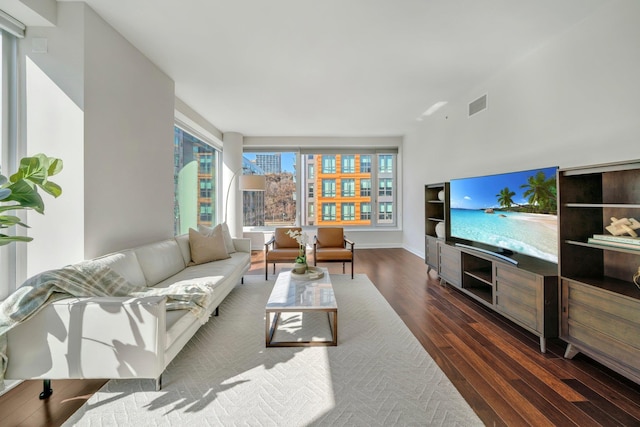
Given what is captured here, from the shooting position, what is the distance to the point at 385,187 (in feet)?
24.6

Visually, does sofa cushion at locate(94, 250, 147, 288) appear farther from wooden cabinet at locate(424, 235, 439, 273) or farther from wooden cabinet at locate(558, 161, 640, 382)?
wooden cabinet at locate(424, 235, 439, 273)

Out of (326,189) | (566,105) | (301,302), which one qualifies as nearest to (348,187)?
(326,189)

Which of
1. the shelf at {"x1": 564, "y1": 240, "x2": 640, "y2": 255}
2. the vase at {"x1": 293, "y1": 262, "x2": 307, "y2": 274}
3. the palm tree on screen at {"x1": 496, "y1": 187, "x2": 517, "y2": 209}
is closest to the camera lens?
the shelf at {"x1": 564, "y1": 240, "x2": 640, "y2": 255}

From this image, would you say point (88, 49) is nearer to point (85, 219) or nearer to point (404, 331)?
point (85, 219)

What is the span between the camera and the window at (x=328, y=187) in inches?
292

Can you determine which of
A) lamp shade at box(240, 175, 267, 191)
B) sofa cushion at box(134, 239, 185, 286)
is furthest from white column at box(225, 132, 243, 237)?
sofa cushion at box(134, 239, 185, 286)

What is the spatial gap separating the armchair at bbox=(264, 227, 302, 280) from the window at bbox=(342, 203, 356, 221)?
Answer: 8.97ft

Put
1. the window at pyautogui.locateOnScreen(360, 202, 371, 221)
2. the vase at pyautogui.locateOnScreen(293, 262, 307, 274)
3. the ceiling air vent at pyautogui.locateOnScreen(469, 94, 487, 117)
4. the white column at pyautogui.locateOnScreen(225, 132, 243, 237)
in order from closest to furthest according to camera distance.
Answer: the vase at pyautogui.locateOnScreen(293, 262, 307, 274) < the ceiling air vent at pyautogui.locateOnScreen(469, 94, 487, 117) < the white column at pyautogui.locateOnScreen(225, 132, 243, 237) < the window at pyautogui.locateOnScreen(360, 202, 371, 221)

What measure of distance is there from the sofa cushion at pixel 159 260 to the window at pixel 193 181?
1.29 meters

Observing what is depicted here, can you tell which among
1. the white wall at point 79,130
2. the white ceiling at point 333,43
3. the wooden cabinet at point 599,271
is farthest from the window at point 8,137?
the wooden cabinet at point 599,271

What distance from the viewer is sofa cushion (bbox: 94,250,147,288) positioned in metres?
2.31

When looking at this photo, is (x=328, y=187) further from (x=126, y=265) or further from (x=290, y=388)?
(x=290, y=388)

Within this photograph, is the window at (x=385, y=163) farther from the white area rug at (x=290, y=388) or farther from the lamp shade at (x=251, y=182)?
the white area rug at (x=290, y=388)

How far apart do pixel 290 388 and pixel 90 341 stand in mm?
1267
